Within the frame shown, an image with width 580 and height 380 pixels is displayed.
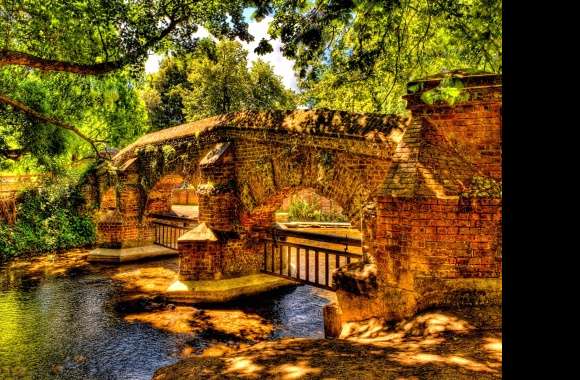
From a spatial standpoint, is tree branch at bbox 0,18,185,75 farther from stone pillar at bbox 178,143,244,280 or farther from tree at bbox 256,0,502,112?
tree at bbox 256,0,502,112

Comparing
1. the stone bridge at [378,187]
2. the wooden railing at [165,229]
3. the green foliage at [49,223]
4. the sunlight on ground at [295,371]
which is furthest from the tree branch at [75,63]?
the green foliage at [49,223]

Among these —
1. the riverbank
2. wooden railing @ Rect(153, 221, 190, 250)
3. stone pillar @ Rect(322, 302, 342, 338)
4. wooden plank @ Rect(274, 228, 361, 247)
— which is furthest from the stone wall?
wooden railing @ Rect(153, 221, 190, 250)

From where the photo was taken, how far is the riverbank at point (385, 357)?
2759 millimetres

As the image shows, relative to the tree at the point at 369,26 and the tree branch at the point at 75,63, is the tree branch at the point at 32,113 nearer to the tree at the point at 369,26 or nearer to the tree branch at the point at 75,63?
the tree branch at the point at 75,63

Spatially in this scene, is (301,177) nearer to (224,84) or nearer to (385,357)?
(385,357)

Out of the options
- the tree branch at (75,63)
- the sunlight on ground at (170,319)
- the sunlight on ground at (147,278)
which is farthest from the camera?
the sunlight on ground at (147,278)

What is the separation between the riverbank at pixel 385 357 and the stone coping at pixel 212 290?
10.9 ft

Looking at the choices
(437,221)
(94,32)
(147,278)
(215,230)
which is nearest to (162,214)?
(147,278)

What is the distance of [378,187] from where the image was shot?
4.64 meters

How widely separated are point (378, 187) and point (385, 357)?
2.17m
